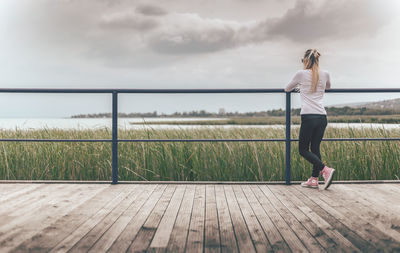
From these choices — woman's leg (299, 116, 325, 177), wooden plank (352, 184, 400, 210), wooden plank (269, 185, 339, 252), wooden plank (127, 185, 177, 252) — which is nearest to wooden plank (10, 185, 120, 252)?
wooden plank (127, 185, 177, 252)

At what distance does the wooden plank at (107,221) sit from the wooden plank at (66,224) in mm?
112

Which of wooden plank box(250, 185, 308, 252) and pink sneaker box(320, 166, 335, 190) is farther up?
pink sneaker box(320, 166, 335, 190)

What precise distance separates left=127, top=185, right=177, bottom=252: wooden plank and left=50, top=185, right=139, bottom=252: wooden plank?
318mm

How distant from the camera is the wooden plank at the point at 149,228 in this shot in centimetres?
172

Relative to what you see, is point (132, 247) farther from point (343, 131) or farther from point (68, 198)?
point (343, 131)

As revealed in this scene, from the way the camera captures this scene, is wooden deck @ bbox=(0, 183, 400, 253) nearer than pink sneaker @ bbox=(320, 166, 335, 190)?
Yes

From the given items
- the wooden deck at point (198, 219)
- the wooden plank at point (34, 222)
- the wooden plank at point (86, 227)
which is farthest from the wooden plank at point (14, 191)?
the wooden plank at point (86, 227)

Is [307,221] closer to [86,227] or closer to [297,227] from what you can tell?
[297,227]

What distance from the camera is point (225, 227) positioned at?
6.68 ft

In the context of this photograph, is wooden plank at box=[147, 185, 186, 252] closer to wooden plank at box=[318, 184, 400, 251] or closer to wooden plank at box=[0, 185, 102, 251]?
wooden plank at box=[0, 185, 102, 251]

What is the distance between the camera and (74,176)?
14.2ft

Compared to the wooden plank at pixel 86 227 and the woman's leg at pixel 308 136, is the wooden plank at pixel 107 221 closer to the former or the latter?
the wooden plank at pixel 86 227

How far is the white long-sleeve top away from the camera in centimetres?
305

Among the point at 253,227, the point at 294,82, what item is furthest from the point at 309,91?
the point at 253,227
